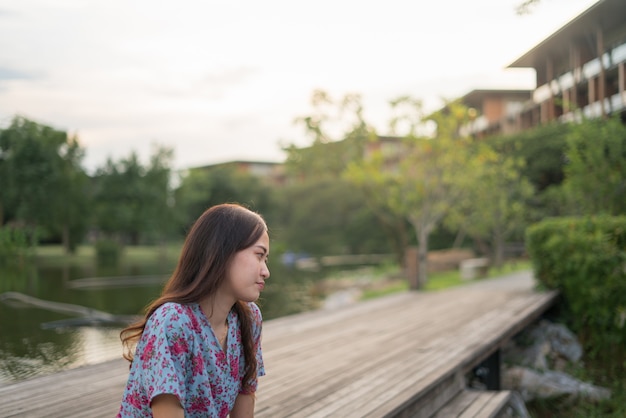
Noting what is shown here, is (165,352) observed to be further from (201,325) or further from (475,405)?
(475,405)

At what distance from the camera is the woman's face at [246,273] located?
208 cm

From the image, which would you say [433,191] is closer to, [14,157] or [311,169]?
[311,169]

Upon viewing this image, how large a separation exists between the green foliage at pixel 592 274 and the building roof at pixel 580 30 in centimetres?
327

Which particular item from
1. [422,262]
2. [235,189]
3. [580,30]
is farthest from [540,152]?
[235,189]

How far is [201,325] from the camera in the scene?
6.65 feet

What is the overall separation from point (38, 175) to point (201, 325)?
3932mm

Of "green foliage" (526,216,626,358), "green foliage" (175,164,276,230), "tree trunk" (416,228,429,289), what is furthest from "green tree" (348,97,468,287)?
"green foliage" (175,164,276,230)

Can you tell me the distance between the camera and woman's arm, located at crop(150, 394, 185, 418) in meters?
1.88

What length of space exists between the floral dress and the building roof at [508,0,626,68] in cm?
334

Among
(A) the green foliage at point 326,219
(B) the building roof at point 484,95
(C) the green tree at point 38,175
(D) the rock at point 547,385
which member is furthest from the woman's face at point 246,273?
(A) the green foliage at point 326,219

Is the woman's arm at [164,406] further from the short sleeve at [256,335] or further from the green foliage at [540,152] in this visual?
the green foliage at [540,152]

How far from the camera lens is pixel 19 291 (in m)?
5.71

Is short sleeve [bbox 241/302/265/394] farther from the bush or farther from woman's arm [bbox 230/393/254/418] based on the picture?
the bush

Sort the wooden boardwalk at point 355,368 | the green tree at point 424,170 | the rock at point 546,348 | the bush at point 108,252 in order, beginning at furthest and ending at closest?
the green tree at point 424,170, the bush at point 108,252, the rock at point 546,348, the wooden boardwalk at point 355,368
